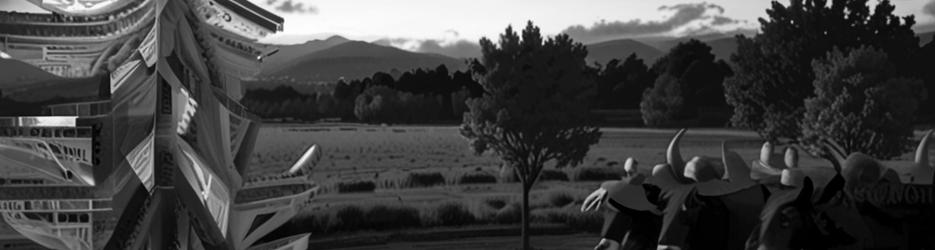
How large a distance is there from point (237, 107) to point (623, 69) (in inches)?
664

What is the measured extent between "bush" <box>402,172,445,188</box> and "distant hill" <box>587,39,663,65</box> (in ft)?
13.7

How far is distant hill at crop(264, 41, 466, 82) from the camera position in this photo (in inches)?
753

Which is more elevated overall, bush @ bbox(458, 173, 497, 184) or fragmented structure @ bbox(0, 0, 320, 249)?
fragmented structure @ bbox(0, 0, 320, 249)

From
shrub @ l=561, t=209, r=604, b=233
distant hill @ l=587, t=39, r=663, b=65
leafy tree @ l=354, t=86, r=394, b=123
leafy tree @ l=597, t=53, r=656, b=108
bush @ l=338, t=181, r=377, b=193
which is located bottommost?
shrub @ l=561, t=209, r=604, b=233

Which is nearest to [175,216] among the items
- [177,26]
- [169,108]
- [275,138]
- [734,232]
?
[169,108]

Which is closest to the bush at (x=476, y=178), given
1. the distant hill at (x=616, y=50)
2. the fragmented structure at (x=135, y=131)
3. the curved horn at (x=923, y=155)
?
the distant hill at (x=616, y=50)

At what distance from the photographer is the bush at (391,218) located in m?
18.4

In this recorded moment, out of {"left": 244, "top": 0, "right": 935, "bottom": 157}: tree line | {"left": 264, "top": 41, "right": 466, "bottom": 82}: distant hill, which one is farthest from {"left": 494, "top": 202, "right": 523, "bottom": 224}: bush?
{"left": 264, "top": 41, "right": 466, "bottom": 82}: distant hill

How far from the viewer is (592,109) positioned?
18859 millimetres

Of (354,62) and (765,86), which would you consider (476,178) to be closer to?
(354,62)

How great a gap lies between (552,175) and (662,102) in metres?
2.87

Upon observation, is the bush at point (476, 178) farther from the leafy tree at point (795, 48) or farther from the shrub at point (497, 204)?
the leafy tree at point (795, 48)

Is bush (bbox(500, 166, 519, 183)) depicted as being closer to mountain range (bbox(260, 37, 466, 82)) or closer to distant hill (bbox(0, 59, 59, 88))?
mountain range (bbox(260, 37, 466, 82))

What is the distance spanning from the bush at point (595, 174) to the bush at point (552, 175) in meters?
0.30
